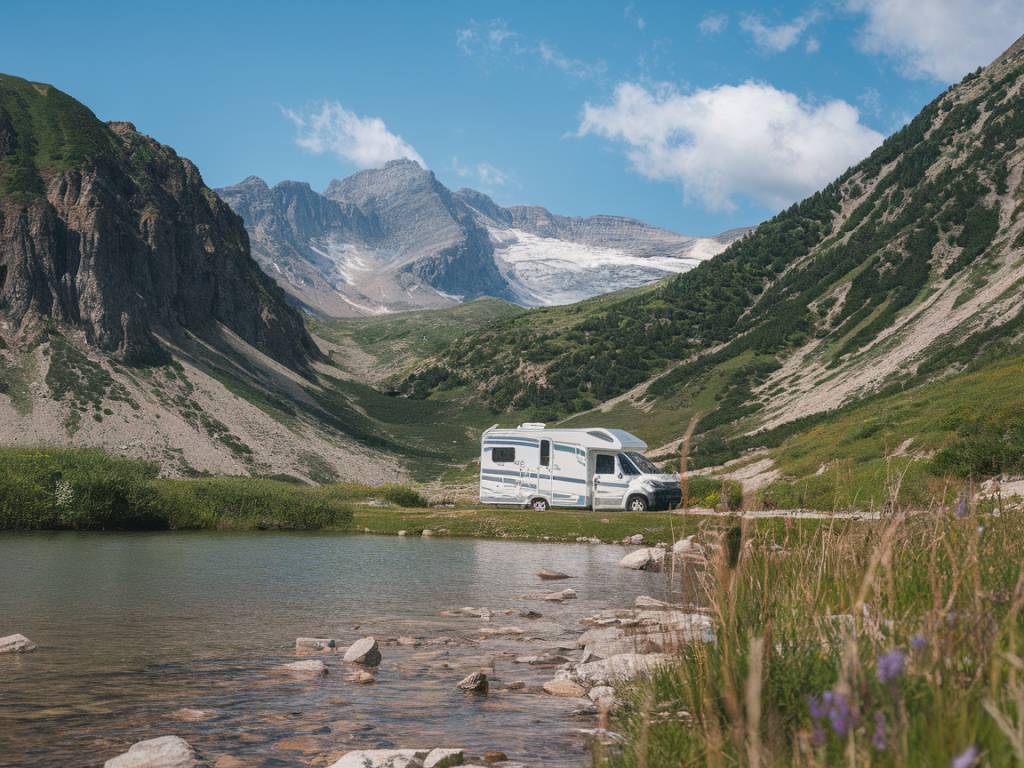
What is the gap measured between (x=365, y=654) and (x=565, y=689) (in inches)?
144

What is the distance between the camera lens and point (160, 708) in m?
11.7

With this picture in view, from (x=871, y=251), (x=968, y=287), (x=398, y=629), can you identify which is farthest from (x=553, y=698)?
(x=871, y=251)

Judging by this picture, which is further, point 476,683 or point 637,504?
point 637,504

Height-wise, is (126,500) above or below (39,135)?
below

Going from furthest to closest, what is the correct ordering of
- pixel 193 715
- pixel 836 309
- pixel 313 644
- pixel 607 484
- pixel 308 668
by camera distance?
pixel 836 309, pixel 607 484, pixel 313 644, pixel 308 668, pixel 193 715

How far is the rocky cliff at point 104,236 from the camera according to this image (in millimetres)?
106438

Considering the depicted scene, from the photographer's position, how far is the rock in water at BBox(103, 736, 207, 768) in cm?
864

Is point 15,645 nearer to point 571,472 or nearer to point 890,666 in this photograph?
point 890,666

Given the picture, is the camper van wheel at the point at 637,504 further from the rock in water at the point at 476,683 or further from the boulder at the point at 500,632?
the rock in water at the point at 476,683

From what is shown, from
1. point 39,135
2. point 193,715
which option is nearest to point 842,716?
point 193,715

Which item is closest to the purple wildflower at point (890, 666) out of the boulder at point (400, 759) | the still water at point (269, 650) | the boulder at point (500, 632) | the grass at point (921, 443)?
the boulder at point (400, 759)

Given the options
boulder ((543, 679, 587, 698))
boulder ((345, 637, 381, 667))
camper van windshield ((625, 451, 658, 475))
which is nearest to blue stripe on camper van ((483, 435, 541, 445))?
camper van windshield ((625, 451, 658, 475))

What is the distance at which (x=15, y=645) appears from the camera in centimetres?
1464

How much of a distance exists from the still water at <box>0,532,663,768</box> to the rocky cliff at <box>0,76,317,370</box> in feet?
275
